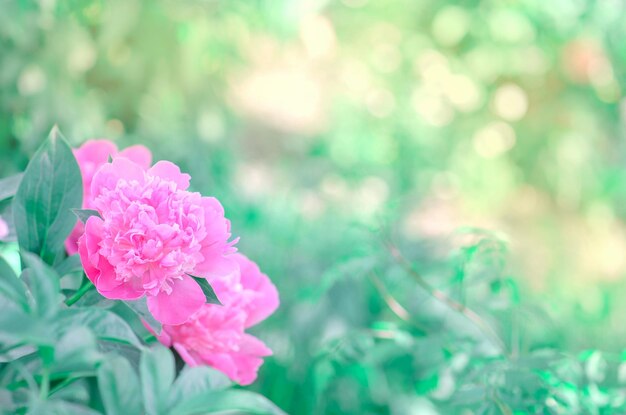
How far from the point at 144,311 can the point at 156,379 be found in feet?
0.14

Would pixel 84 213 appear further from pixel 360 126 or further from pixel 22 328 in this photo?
pixel 360 126

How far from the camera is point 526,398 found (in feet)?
0.97

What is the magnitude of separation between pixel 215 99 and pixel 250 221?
251mm

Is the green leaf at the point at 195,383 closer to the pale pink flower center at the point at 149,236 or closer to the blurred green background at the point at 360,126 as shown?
the pale pink flower center at the point at 149,236

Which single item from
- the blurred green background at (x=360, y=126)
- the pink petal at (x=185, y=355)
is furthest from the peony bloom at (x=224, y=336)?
the blurred green background at (x=360, y=126)

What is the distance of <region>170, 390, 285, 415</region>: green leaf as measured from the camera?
20cm

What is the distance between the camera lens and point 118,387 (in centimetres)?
20

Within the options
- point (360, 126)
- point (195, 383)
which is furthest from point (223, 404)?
point (360, 126)

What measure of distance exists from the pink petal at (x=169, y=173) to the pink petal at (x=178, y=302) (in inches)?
1.4

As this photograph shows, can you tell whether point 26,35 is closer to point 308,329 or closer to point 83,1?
point 83,1

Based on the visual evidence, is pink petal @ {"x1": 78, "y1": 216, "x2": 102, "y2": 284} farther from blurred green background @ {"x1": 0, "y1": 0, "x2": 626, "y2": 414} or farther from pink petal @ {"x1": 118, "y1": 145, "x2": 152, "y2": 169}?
blurred green background @ {"x1": 0, "y1": 0, "x2": 626, "y2": 414}

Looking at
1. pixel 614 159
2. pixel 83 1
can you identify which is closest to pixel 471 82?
pixel 614 159

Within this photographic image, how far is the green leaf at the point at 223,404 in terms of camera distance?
0.20 meters

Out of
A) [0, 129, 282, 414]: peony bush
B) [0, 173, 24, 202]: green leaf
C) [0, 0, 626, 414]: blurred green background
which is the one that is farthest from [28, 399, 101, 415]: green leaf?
[0, 0, 626, 414]: blurred green background
